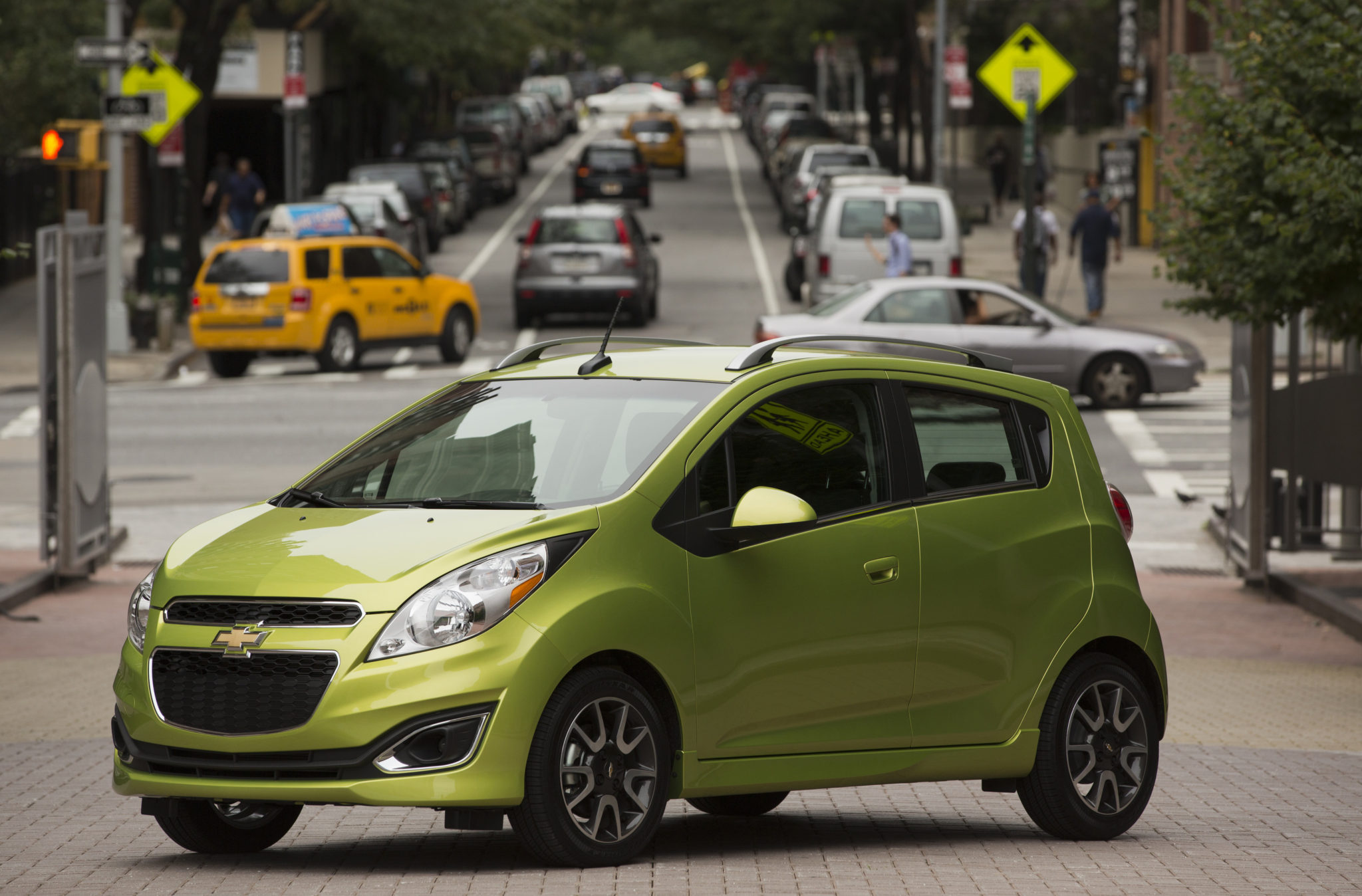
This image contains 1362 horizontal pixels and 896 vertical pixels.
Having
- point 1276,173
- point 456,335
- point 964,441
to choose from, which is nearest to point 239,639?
point 964,441

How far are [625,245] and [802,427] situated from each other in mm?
24550

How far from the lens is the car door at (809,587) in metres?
6.33

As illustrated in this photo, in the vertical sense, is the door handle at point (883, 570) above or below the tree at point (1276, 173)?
below

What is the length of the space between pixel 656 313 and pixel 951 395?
86.5 feet

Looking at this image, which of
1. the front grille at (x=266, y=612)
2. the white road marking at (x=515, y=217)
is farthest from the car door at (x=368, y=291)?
the front grille at (x=266, y=612)

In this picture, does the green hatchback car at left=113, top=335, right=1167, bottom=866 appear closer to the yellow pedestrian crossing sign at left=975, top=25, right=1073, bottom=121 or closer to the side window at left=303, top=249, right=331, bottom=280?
the yellow pedestrian crossing sign at left=975, top=25, right=1073, bottom=121

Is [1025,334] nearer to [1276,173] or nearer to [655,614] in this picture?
[1276,173]

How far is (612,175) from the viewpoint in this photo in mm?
53469

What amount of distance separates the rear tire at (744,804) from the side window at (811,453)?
1195mm

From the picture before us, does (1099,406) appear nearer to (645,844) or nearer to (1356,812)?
(1356,812)

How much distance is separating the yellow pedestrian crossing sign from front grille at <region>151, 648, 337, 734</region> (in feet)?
67.7

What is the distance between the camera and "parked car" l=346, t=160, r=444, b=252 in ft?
141

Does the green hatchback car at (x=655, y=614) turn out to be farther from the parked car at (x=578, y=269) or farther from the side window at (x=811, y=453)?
the parked car at (x=578, y=269)

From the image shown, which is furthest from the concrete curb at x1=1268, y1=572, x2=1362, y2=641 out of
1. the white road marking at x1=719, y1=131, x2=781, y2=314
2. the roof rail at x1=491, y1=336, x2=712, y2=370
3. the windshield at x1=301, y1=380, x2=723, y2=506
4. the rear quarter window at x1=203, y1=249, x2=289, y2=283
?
the white road marking at x1=719, y1=131, x2=781, y2=314
